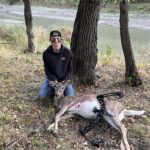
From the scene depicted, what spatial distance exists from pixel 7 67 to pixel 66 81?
10.7 feet

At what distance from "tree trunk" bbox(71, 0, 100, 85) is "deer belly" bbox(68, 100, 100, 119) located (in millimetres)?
1788

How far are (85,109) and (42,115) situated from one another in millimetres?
715

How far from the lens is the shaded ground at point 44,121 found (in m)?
6.36

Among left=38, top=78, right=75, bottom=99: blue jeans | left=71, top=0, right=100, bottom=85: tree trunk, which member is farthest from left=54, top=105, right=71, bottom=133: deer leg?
left=71, top=0, right=100, bottom=85: tree trunk

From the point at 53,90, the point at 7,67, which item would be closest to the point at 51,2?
the point at 7,67

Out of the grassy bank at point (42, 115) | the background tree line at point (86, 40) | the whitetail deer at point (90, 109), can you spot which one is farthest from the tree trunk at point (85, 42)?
the whitetail deer at point (90, 109)

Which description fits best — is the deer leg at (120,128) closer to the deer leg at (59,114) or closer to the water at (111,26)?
the deer leg at (59,114)

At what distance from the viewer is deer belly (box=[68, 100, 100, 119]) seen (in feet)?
22.9

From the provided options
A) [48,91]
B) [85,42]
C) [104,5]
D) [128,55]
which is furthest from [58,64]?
[104,5]

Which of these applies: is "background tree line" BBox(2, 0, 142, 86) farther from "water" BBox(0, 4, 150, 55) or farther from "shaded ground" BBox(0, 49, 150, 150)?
"water" BBox(0, 4, 150, 55)

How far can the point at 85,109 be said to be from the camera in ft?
23.1

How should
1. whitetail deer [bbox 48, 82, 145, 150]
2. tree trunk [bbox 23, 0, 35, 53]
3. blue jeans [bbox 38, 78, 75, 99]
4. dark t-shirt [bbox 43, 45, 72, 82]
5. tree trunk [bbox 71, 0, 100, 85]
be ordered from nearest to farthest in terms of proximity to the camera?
whitetail deer [bbox 48, 82, 145, 150], dark t-shirt [bbox 43, 45, 72, 82], blue jeans [bbox 38, 78, 75, 99], tree trunk [bbox 71, 0, 100, 85], tree trunk [bbox 23, 0, 35, 53]

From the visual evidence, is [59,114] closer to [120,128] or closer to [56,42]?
[120,128]

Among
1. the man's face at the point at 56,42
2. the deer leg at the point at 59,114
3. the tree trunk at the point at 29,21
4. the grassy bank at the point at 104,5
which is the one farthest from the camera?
the grassy bank at the point at 104,5
